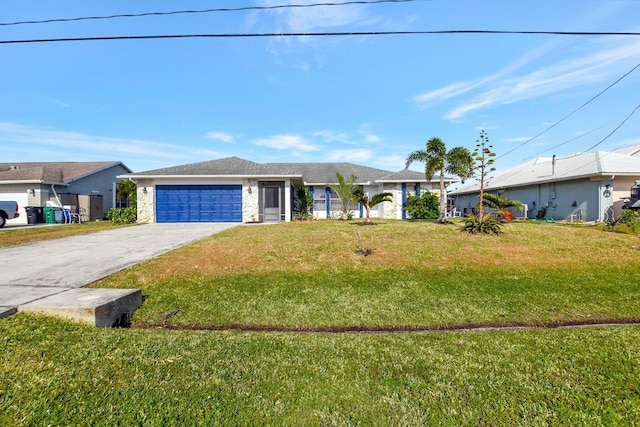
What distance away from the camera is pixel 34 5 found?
664cm

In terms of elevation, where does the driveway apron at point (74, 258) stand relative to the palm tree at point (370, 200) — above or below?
below

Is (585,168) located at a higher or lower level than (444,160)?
higher

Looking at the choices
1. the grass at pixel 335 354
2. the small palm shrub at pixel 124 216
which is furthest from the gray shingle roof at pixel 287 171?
the grass at pixel 335 354

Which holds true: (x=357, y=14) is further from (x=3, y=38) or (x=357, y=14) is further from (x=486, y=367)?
(x=3, y=38)

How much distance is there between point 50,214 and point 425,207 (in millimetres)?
24444

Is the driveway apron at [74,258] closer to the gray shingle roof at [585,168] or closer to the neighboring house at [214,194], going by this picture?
the neighboring house at [214,194]

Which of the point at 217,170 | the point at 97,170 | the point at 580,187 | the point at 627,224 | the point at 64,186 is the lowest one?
the point at 627,224

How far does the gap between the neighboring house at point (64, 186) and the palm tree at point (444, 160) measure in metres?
23.6

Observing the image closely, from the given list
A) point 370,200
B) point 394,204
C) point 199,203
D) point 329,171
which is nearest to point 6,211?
point 199,203

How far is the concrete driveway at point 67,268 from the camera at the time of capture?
13.2ft

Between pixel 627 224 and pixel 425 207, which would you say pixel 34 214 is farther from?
pixel 627 224

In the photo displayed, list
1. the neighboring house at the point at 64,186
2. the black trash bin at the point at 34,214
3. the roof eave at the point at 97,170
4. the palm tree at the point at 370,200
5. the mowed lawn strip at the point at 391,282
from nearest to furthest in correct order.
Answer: the mowed lawn strip at the point at 391,282
the palm tree at the point at 370,200
the black trash bin at the point at 34,214
the neighboring house at the point at 64,186
the roof eave at the point at 97,170

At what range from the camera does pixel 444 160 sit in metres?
13.2

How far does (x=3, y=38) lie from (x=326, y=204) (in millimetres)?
17291
